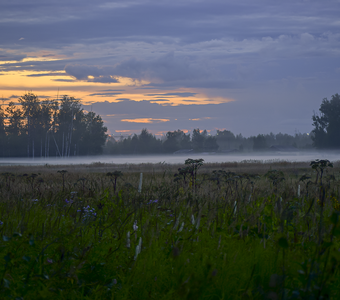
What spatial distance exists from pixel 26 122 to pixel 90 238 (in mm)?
84705

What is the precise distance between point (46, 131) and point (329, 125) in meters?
70.0

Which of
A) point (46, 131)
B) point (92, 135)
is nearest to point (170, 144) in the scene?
point (92, 135)

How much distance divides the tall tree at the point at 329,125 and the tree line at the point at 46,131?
183 feet

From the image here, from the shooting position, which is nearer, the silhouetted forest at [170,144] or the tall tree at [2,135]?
the tall tree at [2,135]

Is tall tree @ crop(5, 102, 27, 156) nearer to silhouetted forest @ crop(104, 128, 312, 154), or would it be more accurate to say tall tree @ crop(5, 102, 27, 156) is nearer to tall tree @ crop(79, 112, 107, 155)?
tall tree @ crop(79, 112, 107, 155)

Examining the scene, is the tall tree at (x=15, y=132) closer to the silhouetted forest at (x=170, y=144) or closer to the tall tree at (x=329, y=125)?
the silhouetted forest at (x=170, y=144)

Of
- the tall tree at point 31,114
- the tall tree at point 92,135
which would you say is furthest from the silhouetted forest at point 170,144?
the tall tree at point 31,114

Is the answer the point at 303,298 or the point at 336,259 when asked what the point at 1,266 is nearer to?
the point at 303,298

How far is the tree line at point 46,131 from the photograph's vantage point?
77562mm

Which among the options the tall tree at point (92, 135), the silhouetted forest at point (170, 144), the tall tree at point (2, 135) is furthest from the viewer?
the silhouetted forest at point (170, 144)

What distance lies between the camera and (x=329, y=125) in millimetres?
79062

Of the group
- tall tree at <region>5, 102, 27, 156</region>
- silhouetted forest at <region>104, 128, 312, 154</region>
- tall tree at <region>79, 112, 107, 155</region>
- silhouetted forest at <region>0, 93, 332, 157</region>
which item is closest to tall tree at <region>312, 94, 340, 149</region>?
silhouetted forest at <region>0, 93, 332, 157</region>

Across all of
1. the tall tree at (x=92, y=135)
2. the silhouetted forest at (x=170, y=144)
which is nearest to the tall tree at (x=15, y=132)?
the tall tree at (x=92, y=135)

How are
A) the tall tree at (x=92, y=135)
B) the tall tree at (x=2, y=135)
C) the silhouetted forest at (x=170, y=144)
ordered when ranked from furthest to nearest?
the silhouetted forest at (x=170, y=144) → the tall tree at (x=92, y=135) → the tall tree at (x=2, y=135)
